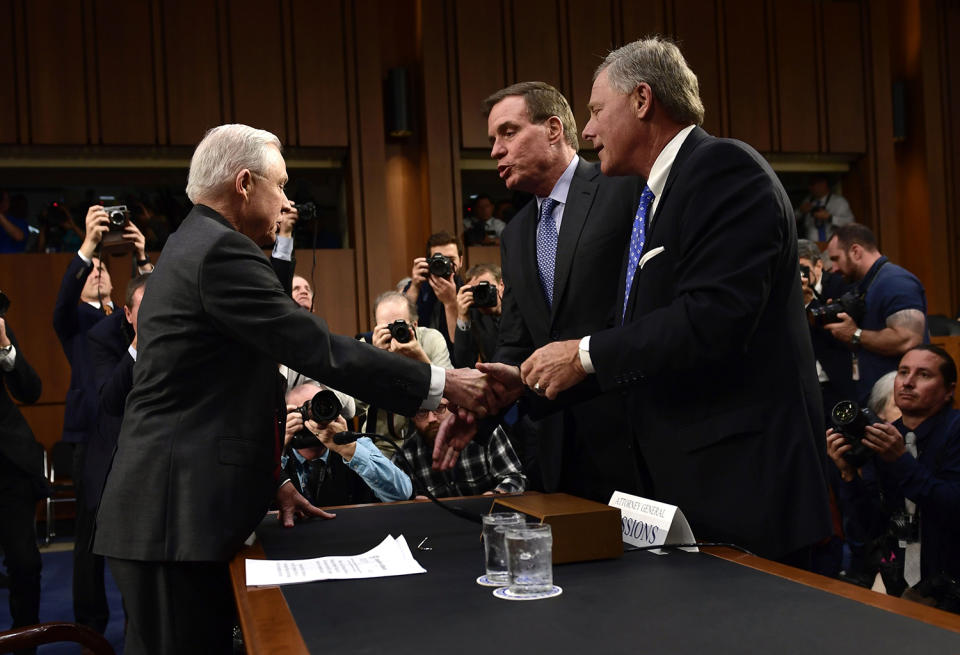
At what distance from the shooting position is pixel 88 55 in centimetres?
694

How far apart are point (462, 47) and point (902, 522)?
5631mm

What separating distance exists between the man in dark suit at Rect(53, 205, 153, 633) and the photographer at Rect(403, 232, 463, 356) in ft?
4.38

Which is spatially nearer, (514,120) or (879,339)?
(514,120)

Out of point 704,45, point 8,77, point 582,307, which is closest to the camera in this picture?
point 582,307

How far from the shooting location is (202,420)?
1758mm

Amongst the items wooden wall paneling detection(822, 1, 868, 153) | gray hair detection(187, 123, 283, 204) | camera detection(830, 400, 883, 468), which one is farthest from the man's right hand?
wooden wall paneling detection(822, 1, 868, 153)

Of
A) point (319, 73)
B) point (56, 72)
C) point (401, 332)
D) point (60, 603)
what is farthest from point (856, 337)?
point (56, 72)

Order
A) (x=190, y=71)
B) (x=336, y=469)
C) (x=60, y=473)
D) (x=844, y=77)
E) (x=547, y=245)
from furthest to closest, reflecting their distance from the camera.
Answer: (x=844, y=77), (x=190, y=71), (x=60, y=473), (x=336, y=469), (x=547, y=245)

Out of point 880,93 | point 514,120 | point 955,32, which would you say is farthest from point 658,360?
point 955,32

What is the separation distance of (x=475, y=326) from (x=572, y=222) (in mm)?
1783

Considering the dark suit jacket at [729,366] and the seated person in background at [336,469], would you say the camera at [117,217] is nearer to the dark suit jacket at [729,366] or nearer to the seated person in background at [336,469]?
the seated person in background at [336,469]

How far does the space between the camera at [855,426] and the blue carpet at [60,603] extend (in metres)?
2.83

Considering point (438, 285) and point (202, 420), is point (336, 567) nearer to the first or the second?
point (202, 420)

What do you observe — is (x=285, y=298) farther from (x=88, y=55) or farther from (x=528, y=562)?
(x=88, y=55)
